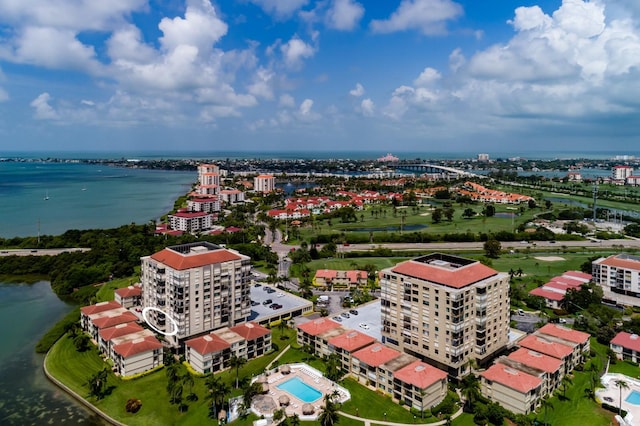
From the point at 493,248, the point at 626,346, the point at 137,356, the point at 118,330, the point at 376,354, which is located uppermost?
the point at 493,248

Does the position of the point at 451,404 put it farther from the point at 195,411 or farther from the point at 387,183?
the point at 387,183

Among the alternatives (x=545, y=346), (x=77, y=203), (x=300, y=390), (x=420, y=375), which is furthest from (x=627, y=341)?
(x=77, y=203)

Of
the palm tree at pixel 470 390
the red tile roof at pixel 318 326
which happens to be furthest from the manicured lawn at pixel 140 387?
the palm tree at pixel 470 390

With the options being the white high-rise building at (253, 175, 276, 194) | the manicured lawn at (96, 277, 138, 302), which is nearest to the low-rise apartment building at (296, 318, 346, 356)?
the manicured lawn at (96, 277, 138, 302)

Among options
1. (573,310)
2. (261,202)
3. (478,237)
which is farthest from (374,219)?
(573,310)

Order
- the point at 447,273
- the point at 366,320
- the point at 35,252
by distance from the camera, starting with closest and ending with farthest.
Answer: the point at 447,273 → the point at 366,320 → the point at 35,252

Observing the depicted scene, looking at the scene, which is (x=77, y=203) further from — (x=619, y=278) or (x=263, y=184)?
(x=619, y=278)

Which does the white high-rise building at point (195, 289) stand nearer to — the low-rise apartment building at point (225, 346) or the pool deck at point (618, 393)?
the low-rise apartment building at point (225, 346)
